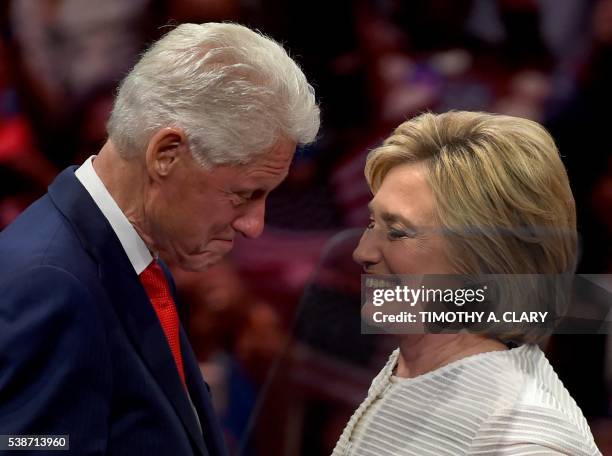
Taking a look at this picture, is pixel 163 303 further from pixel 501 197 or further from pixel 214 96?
pixel 501 197

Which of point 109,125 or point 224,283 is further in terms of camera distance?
point 224,283

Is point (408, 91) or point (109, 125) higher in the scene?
point (109, 125)

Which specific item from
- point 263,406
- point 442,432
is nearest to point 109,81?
point 263,406

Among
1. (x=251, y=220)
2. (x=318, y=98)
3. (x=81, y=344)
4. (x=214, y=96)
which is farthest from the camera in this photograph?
(x=318, y=98)

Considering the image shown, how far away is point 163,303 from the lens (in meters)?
1.44

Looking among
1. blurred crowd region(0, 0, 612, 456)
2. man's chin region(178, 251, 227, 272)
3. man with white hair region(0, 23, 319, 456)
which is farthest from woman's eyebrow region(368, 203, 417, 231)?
blurred crowd region(0, 0, 612, 456)

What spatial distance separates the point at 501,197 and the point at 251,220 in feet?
1.30

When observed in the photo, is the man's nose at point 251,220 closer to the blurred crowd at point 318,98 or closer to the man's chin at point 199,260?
the man's chin at point 199,260

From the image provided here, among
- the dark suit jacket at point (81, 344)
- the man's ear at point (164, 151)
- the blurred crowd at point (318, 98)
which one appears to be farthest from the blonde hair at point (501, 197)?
the blurred crowd at point (318, 98)

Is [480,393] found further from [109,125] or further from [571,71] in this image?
[571,71]

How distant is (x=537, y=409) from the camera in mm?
1144

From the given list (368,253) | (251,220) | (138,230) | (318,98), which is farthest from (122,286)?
(318,98)

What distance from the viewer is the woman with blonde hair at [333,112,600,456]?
117 centimetres

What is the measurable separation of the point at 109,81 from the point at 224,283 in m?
0.57
